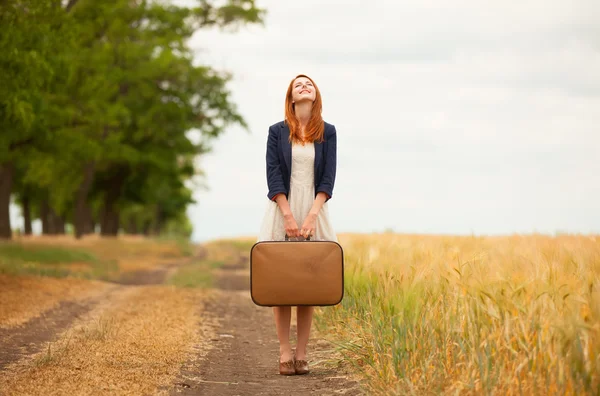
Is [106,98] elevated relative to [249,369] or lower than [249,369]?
elevated

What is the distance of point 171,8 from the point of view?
31.4 meters

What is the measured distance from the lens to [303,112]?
20.3 ft

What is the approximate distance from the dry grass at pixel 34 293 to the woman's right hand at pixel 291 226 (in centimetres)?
498

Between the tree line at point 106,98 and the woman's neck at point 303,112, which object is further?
the tree line at point 106,98

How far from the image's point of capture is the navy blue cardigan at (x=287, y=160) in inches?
237

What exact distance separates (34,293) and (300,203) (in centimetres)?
785

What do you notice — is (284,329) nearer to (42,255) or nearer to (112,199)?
(42,255)

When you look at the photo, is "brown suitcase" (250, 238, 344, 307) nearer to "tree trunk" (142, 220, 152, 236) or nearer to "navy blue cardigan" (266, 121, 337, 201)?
"navy blue cardigan" (266, 121, 337, 201)

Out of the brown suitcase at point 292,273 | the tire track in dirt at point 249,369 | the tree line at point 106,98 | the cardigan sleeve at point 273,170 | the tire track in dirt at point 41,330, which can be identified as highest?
the tree line at point 106,98

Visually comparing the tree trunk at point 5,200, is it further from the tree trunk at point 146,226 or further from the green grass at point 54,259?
the tree trunk at point 146,226

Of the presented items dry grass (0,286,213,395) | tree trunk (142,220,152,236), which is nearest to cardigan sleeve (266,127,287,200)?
dry grass (0,286,213,395)

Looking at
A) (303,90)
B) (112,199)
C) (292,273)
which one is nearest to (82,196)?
(112,199)

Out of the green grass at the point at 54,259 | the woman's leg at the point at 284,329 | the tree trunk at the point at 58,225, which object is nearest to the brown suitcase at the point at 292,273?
the woman's leg at the point at 284,329

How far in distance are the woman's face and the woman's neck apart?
53 millimetres
